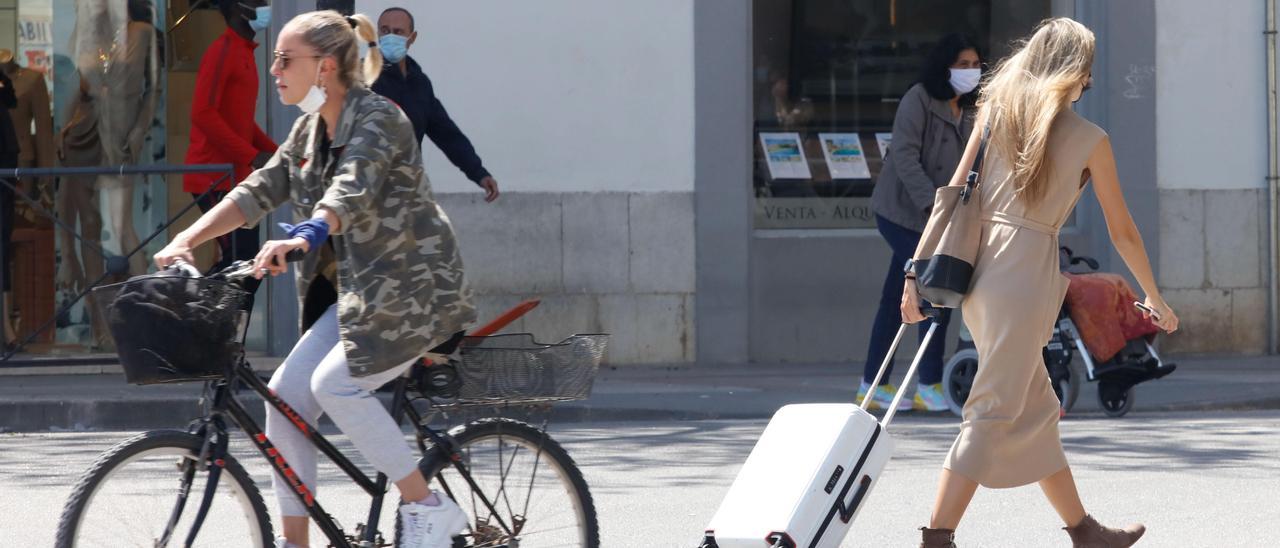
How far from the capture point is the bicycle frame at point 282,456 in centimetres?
400

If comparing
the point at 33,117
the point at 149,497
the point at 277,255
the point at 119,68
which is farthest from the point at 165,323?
the point at 33,117

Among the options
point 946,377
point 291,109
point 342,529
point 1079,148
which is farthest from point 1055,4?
point 342,529

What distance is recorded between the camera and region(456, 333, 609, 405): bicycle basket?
431 cm

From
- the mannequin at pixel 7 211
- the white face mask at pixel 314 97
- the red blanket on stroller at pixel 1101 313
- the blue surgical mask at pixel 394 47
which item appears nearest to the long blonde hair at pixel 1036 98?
the white face mask at pixel 314 97

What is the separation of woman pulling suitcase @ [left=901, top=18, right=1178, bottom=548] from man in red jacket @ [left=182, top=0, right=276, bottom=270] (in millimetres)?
5216

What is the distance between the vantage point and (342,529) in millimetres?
4328

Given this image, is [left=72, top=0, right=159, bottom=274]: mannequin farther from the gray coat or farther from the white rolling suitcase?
the white rolling suitcase

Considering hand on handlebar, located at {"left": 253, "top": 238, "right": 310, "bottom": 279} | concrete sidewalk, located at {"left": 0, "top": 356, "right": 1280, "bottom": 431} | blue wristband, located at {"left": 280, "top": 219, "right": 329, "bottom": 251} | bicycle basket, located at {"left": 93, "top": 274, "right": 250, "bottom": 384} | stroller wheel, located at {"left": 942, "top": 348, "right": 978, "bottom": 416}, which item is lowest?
concrete sidewalk, located at {"left": 0, "top": 356, "right": 1280, "bottom": 431}

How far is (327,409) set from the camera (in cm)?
415

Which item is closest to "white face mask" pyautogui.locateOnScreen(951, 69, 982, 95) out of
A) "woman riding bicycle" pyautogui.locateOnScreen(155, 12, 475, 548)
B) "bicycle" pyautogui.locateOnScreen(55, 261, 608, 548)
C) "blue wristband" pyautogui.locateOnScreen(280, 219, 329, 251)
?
"bicycle" pyautogui.locateOnScreen(55, 261, 608, 548)

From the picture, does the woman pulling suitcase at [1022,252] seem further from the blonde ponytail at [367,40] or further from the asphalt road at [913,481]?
the blonde ponytail at [367,40]

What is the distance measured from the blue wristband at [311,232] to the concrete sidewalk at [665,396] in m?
4.91

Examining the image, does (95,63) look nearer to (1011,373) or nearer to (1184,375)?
(1184,375)

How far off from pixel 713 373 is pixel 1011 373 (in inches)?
242
